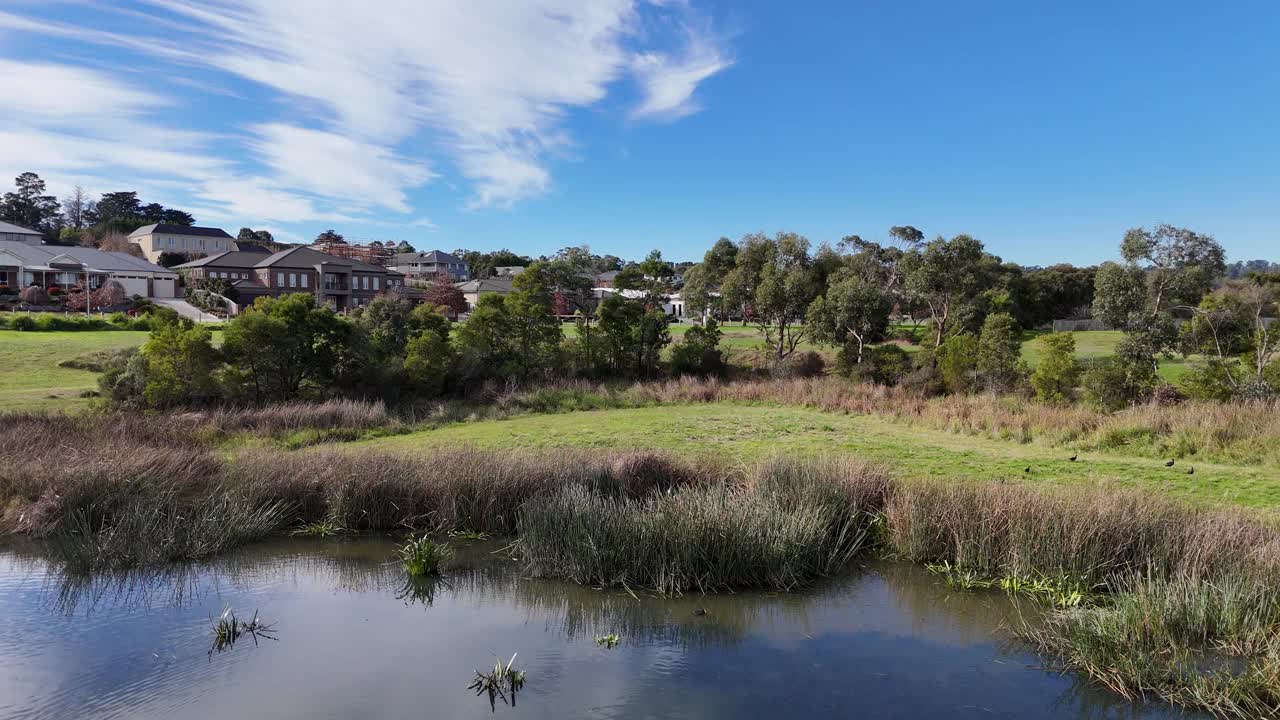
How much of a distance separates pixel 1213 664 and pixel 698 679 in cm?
514

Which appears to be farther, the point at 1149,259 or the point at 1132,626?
the point at 1149,259

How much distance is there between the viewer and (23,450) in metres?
15.1

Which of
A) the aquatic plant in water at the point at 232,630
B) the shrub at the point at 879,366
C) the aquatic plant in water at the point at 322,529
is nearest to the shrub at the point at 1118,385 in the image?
the shrub at the point at 879,366

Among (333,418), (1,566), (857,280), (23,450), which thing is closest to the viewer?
(1,566)

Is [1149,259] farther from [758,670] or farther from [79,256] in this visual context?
[79,256]

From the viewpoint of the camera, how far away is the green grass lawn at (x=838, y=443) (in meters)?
14.6

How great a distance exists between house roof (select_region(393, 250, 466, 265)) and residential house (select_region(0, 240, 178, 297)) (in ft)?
170

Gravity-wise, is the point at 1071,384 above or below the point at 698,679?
above

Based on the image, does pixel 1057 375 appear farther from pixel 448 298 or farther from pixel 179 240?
pixel 179 240

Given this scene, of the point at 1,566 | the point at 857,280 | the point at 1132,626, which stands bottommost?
the point at 1,566

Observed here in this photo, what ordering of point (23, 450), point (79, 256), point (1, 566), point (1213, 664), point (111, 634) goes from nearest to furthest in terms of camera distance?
point (1213, 664)
point (111, 634)
point (1, 566)
point (23, 450)
point (79, 256)

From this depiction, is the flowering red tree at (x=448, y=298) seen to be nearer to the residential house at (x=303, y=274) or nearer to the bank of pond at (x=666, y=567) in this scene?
the residential house at (x=303, y=274)

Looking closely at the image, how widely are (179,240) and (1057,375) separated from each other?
103m

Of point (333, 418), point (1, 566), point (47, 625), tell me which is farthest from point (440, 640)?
point (333, 418)
